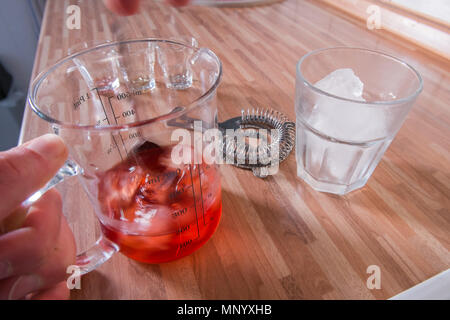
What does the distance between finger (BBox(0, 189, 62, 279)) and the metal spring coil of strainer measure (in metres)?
0.26

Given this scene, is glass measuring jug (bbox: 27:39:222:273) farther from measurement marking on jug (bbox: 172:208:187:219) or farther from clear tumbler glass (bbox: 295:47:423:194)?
clear tumbler glass (bbox: 295:47:423:194)

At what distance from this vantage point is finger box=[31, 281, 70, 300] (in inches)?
12.0

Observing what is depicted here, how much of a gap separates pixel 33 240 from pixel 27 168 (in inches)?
2.6

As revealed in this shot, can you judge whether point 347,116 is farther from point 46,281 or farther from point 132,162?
point 46,281

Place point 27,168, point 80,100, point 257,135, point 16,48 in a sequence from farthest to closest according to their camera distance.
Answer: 1. point 16,48
2. point 257,135
3. point 80,100
4. point 27,168

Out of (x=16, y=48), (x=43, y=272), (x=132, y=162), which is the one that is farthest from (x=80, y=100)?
(x=16, y=48)

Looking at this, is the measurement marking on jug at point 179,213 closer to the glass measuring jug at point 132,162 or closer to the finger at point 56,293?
the glass measuring jug at point 132,162

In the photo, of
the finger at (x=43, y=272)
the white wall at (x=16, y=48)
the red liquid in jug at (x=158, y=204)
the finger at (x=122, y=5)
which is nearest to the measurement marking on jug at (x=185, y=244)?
the red liquid in jug at (x=158, y=204)

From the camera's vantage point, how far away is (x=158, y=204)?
1.14ft

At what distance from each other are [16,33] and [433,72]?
174cm

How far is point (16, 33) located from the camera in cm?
149

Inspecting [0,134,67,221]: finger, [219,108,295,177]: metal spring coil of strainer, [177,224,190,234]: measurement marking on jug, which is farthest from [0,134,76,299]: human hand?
[219,108,295,177]: metal spring coil of strainer
